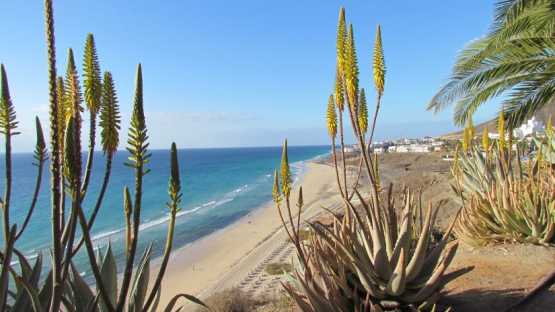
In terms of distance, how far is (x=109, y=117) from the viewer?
75.5 inches

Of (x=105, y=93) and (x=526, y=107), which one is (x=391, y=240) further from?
(x=526, y=107)

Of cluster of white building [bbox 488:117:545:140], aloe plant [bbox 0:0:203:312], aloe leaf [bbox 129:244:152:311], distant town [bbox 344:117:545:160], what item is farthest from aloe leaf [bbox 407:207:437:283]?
cluster of white building [bbox 488:117:545:140]

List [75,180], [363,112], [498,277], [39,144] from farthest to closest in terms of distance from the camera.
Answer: [498,277], [363,112], [39,144], [75,180]

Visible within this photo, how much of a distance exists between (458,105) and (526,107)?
1.45 metres

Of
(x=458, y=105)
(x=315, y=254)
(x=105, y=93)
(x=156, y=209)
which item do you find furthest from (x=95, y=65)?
(x=156, y=209)

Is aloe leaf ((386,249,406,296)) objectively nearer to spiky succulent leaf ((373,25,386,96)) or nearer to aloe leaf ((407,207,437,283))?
aloe leaf ((407,207,437,283))

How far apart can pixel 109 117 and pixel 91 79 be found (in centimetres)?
29

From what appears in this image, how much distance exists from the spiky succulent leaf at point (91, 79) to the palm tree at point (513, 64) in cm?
640

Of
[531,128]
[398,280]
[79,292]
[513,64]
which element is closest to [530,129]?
[531,128]

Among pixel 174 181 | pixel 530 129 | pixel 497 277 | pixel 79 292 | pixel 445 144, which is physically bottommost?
pixel 497 277

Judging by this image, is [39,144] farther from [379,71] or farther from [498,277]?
[498,277]

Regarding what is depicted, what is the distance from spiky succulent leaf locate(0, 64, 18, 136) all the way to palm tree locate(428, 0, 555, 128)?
22.1 feet

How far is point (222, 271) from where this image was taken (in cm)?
1741

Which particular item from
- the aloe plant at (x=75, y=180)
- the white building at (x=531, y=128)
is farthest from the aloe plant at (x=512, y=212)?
the aloe plant at (x=75, y=180)
